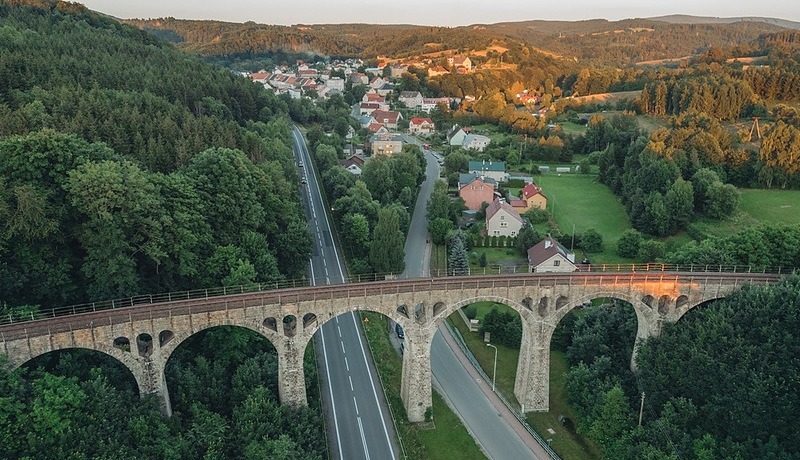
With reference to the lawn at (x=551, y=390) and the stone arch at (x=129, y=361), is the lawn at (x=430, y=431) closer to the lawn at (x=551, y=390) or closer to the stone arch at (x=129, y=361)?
the lawn at (x=551, y=390)

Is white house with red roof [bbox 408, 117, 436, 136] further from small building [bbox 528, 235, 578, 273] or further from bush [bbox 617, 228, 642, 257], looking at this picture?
small building [bbox 528, 235, 578, 273]

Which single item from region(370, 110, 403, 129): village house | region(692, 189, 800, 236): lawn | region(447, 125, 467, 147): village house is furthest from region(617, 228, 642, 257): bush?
region(370, 110, 403, 129): village house

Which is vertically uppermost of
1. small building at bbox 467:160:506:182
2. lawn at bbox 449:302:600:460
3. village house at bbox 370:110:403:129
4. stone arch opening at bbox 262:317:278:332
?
village house at bbox 370:110:403:129

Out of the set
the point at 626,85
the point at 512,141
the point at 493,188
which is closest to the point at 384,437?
the point at 493,188

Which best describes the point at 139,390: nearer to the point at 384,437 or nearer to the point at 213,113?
the point at 384,437

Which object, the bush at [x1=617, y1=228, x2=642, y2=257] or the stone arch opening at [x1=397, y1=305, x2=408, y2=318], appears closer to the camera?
the stone arch opening at [x1=397, y1=305, x2=408, y2=318]

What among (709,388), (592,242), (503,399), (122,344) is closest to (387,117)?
(592,242)
